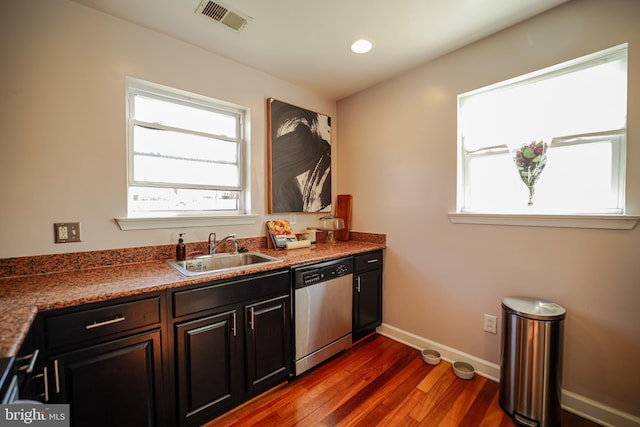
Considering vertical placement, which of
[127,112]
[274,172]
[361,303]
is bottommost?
[361,303]

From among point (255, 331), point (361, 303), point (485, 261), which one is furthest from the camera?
point (361, 303)

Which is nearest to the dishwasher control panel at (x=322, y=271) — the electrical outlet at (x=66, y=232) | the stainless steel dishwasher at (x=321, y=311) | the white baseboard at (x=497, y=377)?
the stainless steel dishwasher at (x=321, y=311)

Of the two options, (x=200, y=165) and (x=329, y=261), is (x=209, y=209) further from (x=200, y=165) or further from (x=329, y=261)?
(x=329, y=261)

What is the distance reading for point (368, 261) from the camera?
2.42 meters

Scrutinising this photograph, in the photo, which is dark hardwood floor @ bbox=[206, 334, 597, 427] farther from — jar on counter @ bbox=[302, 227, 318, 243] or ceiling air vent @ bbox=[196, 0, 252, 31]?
ceiling air vent @ bbox=[196, 0, 252, 31]

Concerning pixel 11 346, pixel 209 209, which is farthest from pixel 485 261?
pixel 11 346

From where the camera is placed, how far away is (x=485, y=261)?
6.43 feet

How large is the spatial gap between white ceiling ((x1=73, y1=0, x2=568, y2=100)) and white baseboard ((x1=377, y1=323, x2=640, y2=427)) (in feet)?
7.95

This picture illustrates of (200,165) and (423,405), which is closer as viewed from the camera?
(423,405)

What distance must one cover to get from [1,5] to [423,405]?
3317mm

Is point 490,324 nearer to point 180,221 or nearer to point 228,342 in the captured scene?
point 228,342

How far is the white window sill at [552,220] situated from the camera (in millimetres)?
1435

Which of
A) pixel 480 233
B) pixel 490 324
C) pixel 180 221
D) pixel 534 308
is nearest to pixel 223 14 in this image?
pixel 180 221
